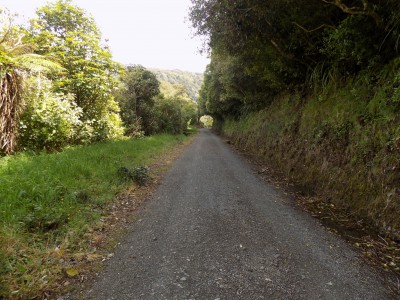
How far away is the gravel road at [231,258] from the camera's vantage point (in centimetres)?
275

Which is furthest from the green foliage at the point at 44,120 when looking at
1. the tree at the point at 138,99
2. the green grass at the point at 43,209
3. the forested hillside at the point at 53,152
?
the tree at the point at 138,99

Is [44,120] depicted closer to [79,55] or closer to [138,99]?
[79,55]

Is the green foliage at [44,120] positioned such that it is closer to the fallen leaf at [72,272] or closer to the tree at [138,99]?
the fallen leaf at [72,272]

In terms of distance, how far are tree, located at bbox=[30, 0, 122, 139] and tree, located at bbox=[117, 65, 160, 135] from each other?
5.43m

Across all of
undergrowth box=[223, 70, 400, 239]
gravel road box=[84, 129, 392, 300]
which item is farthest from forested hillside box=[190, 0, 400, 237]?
gravel road box=[84, 129, 392, 300]

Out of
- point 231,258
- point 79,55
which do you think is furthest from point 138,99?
point 231,258

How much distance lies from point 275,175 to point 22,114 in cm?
874

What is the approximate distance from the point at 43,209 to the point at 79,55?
8.18 m

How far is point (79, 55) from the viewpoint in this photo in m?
9.88

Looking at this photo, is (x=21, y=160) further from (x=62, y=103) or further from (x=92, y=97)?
(x=92, y=97)

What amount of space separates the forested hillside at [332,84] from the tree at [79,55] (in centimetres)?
464

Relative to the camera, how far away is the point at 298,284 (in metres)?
2.85

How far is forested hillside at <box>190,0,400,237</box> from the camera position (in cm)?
467

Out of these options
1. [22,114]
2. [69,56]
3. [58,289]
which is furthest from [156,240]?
[69,56]
